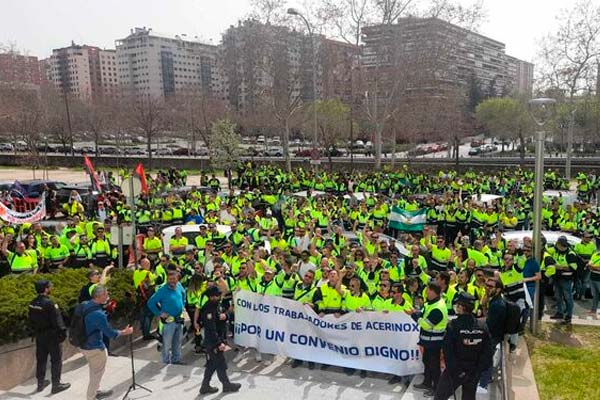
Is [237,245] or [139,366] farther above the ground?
[237,245]

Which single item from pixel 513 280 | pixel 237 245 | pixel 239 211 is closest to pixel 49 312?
pixel 237 245

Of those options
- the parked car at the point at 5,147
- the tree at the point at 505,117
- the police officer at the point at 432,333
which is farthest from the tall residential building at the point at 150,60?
the police officer at the point at 432,333

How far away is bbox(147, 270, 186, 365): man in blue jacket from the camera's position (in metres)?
8.45

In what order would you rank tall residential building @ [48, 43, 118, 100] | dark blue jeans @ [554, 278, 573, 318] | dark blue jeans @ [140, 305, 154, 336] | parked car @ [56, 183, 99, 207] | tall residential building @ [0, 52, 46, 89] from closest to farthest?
dark blue jeans @ [140, 305, 154, 336], dark blue jeans @ [554, 278, 573, 318], parked car @ [56, 183, 99, 207], tall residential building @ [0, 52, 46, 89], tall residential building @ [48, 43, 118, 100]

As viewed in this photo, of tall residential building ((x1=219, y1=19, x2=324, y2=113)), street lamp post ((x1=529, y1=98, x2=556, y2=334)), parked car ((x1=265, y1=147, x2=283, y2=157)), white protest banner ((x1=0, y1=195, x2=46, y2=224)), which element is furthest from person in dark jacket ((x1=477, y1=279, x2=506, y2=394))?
parked car ((x1=265, y1=147, x2=283, y2=157))

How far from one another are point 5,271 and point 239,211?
23.0 ft

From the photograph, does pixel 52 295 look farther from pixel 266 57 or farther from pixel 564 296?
pixel 266 57

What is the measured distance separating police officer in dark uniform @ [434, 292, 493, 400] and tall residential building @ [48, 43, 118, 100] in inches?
6689

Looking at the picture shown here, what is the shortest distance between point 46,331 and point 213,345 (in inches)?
90.9

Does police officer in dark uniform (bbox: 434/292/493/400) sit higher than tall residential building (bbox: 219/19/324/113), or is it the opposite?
tall residential building (bbox: 219/19/324/113)

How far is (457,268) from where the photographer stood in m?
10.3

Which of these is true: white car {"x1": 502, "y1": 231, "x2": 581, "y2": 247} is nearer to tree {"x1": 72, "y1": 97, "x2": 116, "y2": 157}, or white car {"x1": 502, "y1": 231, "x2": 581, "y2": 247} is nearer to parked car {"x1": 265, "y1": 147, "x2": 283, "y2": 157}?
tree {"x1": 72, "y1": 97, "x2": 116, "y2": 157}

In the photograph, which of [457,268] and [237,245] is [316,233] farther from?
[457,268]

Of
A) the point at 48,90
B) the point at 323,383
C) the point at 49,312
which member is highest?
the point at 48,90
